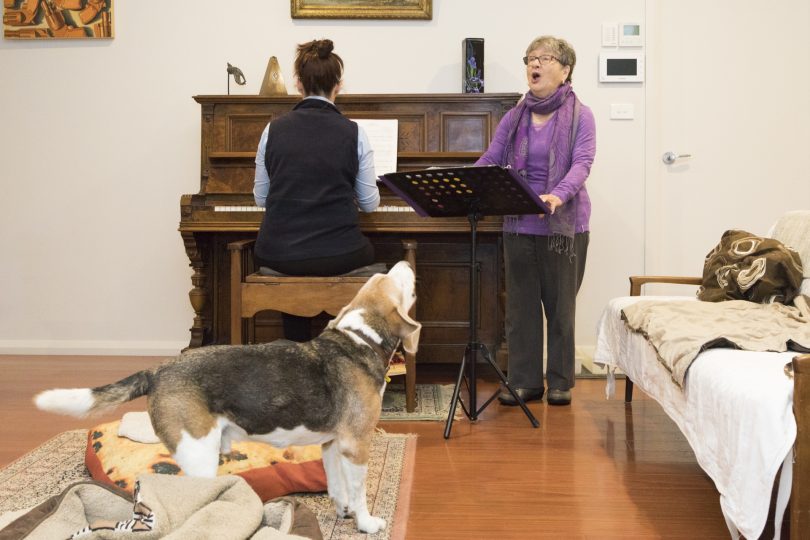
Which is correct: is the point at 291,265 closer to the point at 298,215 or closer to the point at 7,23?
the point at 298,215

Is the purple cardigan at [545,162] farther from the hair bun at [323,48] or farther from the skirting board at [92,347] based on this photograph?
the skirting board at [92,347]

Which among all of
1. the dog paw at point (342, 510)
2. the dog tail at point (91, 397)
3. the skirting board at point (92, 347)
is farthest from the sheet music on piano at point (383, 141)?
the dog tail at point (91, 397)

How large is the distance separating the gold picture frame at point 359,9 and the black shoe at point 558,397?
2.38 metres

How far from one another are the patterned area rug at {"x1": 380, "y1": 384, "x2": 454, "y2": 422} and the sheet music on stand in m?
0.91

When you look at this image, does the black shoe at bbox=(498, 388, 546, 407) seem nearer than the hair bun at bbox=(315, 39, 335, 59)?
No

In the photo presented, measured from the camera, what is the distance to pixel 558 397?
3881 millimetres

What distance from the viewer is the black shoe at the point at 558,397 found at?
3.88 m

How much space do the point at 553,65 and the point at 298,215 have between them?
1.32 metres

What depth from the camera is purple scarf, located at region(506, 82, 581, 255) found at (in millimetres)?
3654

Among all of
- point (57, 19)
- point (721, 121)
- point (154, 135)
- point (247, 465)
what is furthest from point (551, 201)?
point (57, 19)

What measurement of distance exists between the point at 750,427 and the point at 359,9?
12.2ft

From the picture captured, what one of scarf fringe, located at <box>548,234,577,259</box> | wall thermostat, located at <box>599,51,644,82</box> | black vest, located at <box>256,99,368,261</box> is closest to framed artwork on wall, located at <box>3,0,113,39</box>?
black vest, located at <box>256,99,368,261</box>

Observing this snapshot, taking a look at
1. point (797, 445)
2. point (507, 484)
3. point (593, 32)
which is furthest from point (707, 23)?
point (797, 445)

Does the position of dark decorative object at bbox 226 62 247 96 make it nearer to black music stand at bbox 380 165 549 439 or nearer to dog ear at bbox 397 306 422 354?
black music stand at bbox 380 165 549 439
